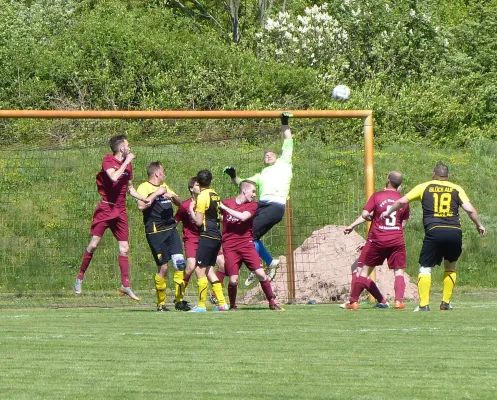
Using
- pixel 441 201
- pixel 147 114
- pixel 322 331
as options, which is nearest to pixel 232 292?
pixel 441 201

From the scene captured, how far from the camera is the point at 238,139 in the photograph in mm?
18594

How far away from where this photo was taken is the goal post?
15.9m

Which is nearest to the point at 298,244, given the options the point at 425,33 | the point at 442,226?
the point at 442,226

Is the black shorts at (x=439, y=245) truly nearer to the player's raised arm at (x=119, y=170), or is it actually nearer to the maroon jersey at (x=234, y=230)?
the maroon jersey at (x=234, y=230)

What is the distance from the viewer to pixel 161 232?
1448 cm

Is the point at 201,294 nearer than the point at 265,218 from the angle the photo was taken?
Yes

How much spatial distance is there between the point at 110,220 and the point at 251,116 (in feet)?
8.80

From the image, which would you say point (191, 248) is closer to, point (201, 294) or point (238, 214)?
point (201, 294)

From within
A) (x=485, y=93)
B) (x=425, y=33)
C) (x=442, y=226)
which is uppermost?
(x=425, y=33)

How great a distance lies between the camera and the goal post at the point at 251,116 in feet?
52.2

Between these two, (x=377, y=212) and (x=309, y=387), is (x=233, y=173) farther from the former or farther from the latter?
(x=309, y=387)

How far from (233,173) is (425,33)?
29.6 meters

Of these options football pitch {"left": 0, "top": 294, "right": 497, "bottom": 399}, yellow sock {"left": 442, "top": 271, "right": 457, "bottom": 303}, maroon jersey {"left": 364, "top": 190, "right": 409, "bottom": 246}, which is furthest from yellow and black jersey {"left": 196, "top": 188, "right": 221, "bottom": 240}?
yellow sock {"left": 442, "top": 271, "right": 457, "bottom": 303}

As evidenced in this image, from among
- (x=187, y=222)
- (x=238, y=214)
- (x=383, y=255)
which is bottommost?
(x=383, y=255)
